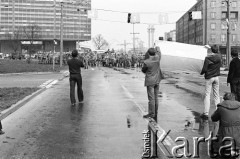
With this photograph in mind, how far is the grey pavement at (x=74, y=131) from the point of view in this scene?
20.9 feet

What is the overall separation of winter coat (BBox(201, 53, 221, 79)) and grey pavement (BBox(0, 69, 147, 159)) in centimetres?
200

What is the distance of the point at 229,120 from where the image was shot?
598 cm

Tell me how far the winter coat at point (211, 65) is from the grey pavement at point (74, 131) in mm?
2004

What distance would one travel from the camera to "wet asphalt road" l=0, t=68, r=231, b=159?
643 centimetres

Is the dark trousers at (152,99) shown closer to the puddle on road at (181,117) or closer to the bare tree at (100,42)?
the puddle on road at (181,117)

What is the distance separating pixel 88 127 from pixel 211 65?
341cm

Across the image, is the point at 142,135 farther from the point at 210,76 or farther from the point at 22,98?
the point at 22,98

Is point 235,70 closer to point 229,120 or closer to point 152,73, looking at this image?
point 152,73

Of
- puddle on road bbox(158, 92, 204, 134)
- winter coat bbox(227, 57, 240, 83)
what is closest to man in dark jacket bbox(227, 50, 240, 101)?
winter coat bbox(227, 57, 240, 83)

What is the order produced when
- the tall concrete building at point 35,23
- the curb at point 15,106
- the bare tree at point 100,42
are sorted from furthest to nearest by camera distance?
the bare tree at point 100,42, the tall concrete building at point 35,23, the curb at point 15,106

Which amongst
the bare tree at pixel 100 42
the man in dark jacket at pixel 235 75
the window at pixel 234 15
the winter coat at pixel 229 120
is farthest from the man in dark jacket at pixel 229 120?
the bare tree at pixel 100 42

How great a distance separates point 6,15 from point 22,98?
123802 millimetres

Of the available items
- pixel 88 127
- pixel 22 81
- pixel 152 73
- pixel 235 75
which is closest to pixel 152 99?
pixel 152 73

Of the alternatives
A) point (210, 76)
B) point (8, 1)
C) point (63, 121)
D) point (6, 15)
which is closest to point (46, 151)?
point (63, 121)
